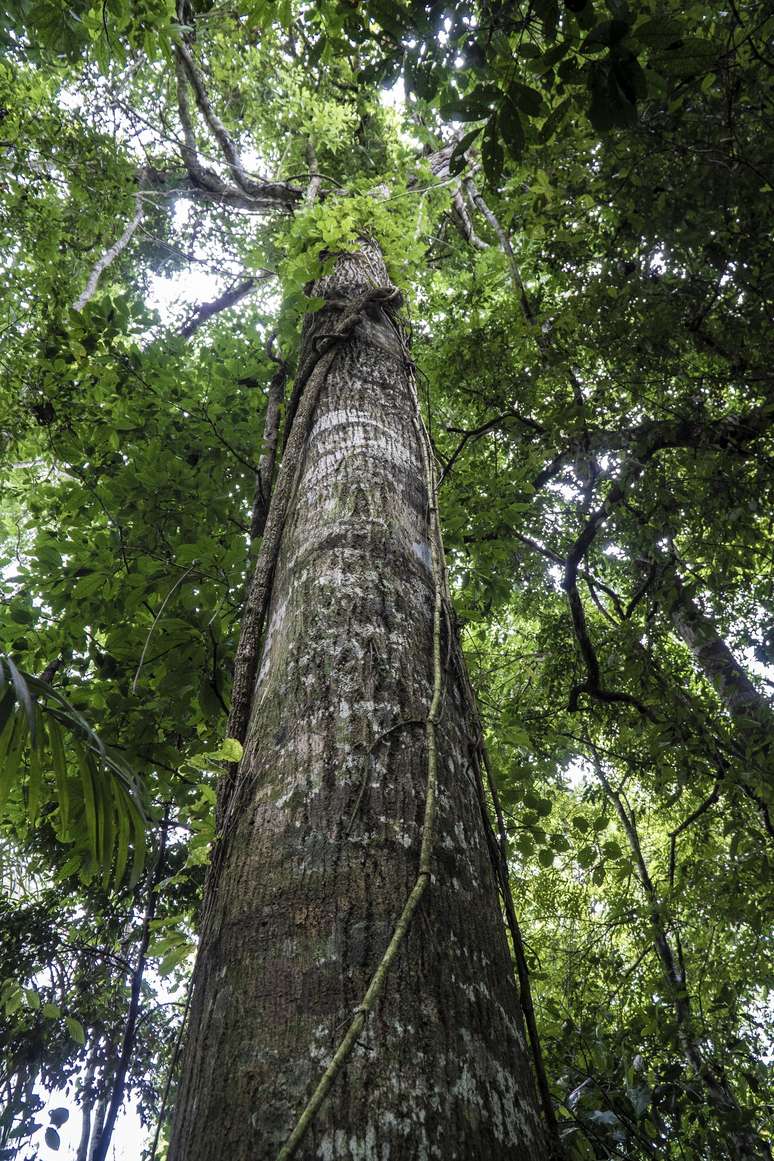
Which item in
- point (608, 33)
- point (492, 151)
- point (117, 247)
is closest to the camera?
point (608, 33)

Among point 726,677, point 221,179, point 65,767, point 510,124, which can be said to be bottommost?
point 65,767

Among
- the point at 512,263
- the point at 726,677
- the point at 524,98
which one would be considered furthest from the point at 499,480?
the point at 524,98

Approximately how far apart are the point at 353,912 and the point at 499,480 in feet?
11.9

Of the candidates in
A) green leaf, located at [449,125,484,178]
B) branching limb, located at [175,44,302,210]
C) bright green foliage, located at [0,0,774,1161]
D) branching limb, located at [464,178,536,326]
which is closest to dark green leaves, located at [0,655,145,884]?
bright green foliage, located at [0,0,774,1161]

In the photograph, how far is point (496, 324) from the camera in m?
4.65

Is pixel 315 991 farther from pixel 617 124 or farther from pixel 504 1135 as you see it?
pixel 617 124

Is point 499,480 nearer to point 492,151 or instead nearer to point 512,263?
point 512,263

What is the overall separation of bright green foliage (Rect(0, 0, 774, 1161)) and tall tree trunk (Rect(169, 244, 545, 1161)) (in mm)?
361

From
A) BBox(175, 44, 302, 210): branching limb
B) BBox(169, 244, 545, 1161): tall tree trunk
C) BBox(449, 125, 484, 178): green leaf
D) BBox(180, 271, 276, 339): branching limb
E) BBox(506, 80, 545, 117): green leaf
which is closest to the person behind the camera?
BBox(169, 244, 545, 1161): tall tree trunk

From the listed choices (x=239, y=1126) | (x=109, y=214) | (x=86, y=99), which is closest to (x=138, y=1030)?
(x=239, y=1126)

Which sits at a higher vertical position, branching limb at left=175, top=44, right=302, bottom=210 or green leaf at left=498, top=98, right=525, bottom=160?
branching limb at left=175, top=44, right=302, bottom=210

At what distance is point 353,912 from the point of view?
90cm

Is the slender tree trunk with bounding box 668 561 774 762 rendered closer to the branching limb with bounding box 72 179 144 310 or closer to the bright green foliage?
the bright green foliage

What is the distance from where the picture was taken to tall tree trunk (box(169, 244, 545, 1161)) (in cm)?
74
